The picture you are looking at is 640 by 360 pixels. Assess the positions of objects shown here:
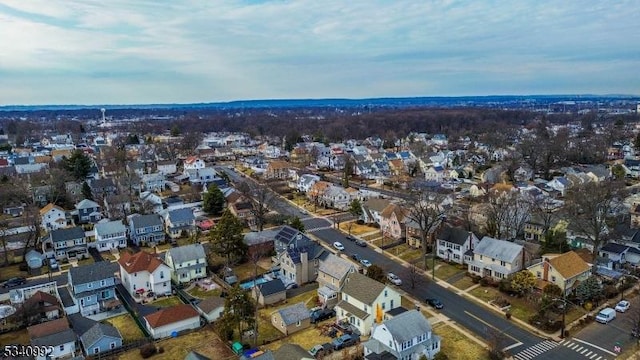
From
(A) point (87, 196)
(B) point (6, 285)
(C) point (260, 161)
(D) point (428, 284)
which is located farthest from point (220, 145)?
(D) point (428, 284)

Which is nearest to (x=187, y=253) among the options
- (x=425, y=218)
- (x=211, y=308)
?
(x=211, y=308)

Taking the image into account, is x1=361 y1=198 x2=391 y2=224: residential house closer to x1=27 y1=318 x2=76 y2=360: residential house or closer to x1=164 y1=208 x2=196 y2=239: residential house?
x1=164 y1=208 x2=196 y2=239: residential house

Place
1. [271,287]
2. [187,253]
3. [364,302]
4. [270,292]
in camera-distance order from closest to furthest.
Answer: [364,302] < [270,292] < [271,287] < [187,253]

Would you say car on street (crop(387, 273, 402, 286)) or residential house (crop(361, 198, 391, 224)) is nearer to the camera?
car on street (crop(387, 273, 402, 286))

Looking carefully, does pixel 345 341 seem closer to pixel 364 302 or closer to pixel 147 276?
pixel 364 302

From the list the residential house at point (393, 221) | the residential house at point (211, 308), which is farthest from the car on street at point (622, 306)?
the residential house at point (211, 308)

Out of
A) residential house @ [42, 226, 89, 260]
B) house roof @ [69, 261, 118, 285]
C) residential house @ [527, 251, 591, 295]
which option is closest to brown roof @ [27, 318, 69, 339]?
house roof @ [69, 261, 118, 285]

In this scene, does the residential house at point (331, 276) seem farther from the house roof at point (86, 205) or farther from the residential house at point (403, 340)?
the house roof at point (86, 205)
